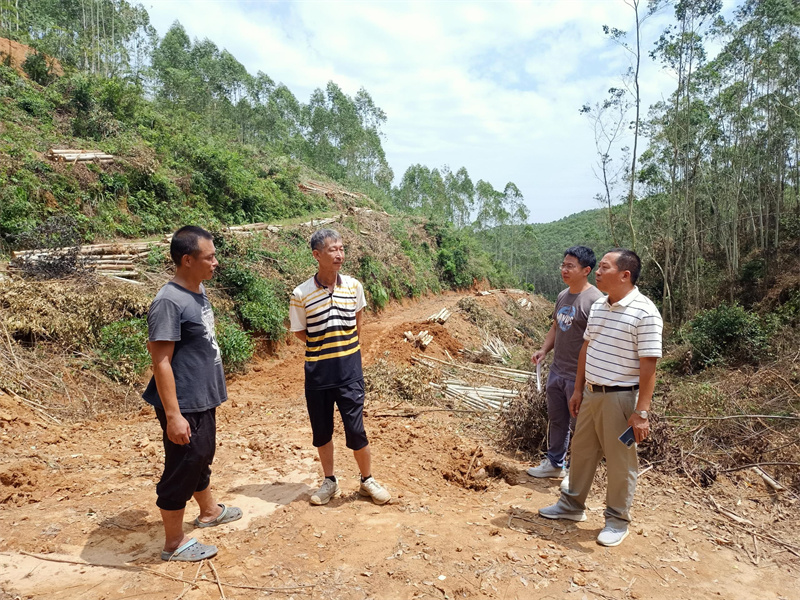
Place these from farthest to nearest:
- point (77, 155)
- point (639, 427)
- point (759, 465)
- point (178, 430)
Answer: point (77, 155), point (759, 465), point (639, 427), point (178, 430)

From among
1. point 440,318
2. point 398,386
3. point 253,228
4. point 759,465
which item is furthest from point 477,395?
point 253,228

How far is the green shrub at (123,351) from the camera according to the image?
6094mm

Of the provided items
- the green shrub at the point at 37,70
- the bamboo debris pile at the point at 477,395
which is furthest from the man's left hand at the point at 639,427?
the green shrub at the point at 37,70

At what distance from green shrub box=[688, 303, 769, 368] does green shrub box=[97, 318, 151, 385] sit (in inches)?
456

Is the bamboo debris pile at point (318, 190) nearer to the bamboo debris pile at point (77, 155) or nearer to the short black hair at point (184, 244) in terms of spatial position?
the bamboo debris pile at point (77, 155)

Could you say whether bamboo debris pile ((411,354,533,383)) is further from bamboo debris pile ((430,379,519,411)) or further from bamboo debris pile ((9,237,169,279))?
bamboo debris pile ((9,237,169,279))

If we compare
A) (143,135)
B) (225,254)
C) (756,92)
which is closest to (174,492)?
(225,254)

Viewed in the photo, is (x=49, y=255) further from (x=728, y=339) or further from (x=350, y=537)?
(x=728, y=339)

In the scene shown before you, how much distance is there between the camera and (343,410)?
3051mm

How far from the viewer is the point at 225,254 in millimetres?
9453

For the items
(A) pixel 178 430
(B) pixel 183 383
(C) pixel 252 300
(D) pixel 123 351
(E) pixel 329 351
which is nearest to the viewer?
(A) pixel 178 430

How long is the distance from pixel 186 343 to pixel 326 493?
4.77ft

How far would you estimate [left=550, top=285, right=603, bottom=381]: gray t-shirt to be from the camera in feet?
11.2

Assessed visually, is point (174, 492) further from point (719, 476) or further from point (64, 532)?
point (719, 476)
